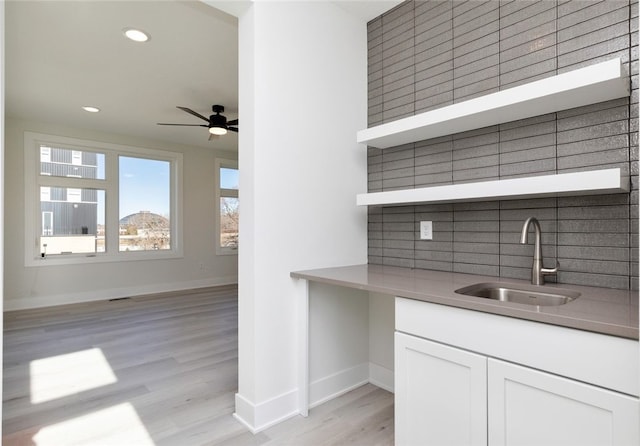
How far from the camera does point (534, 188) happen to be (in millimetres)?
1502

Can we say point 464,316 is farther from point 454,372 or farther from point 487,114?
point 487,114

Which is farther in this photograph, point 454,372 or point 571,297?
point 571,297

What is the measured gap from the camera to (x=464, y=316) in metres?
1.30

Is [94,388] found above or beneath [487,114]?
beneath

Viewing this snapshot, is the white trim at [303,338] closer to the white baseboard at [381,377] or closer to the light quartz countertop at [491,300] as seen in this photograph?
the light quartz countertop at [491,300]

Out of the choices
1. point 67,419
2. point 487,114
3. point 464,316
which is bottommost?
point 67,419

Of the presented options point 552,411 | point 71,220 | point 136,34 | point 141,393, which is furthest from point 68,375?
point 71,220

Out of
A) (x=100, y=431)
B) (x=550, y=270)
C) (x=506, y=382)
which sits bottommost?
(x=100, y=431)

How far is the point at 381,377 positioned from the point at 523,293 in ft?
3.91

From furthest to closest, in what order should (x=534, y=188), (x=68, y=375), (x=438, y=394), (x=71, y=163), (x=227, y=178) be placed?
(x=227, y=178)
(x=71, y=163)
(x=68, y=375)
(x=534, y=188)
(x=438, y=394)

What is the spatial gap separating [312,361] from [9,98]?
4525mm

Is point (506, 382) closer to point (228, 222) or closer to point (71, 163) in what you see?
point (71, 163)

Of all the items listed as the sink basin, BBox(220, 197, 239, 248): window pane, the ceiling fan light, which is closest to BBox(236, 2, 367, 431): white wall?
the sink basin

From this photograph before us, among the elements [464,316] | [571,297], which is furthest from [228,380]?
[571,297]
